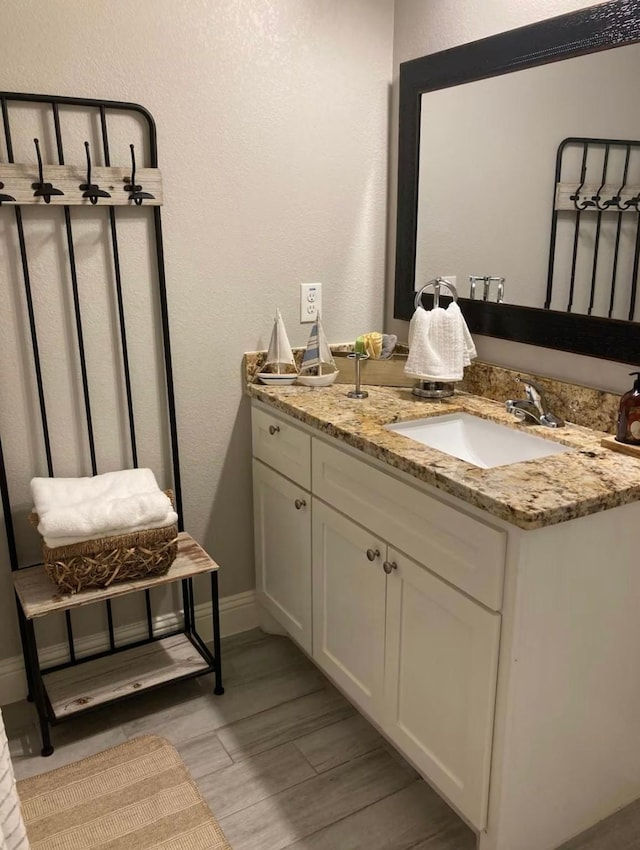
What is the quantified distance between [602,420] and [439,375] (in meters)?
0.46

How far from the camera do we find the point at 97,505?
1.82m

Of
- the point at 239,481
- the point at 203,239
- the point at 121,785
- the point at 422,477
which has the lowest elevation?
the point at 121,785

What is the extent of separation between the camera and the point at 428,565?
1536 mm

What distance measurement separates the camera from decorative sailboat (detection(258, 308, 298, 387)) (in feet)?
7.19

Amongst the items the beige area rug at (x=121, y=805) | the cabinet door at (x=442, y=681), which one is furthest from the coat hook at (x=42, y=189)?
the beige area rug at (x=121, y=805)

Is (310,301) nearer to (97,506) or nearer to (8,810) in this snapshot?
(97,506)

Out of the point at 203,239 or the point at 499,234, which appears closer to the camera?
the point at 499,234

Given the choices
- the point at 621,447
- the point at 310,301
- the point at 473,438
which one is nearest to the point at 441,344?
the point at 473,438

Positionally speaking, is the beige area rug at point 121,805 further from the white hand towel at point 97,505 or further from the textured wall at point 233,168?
the white hand towel at point 97,505

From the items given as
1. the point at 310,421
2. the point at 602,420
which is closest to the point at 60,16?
the point at 310,421

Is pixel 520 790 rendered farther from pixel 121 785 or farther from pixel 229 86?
pixel 229 86

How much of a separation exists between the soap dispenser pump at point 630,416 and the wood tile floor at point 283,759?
886mm

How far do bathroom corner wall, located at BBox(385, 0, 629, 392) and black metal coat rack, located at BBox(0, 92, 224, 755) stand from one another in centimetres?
81

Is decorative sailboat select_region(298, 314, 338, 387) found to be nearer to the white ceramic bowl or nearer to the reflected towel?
the white ceramic bowl
